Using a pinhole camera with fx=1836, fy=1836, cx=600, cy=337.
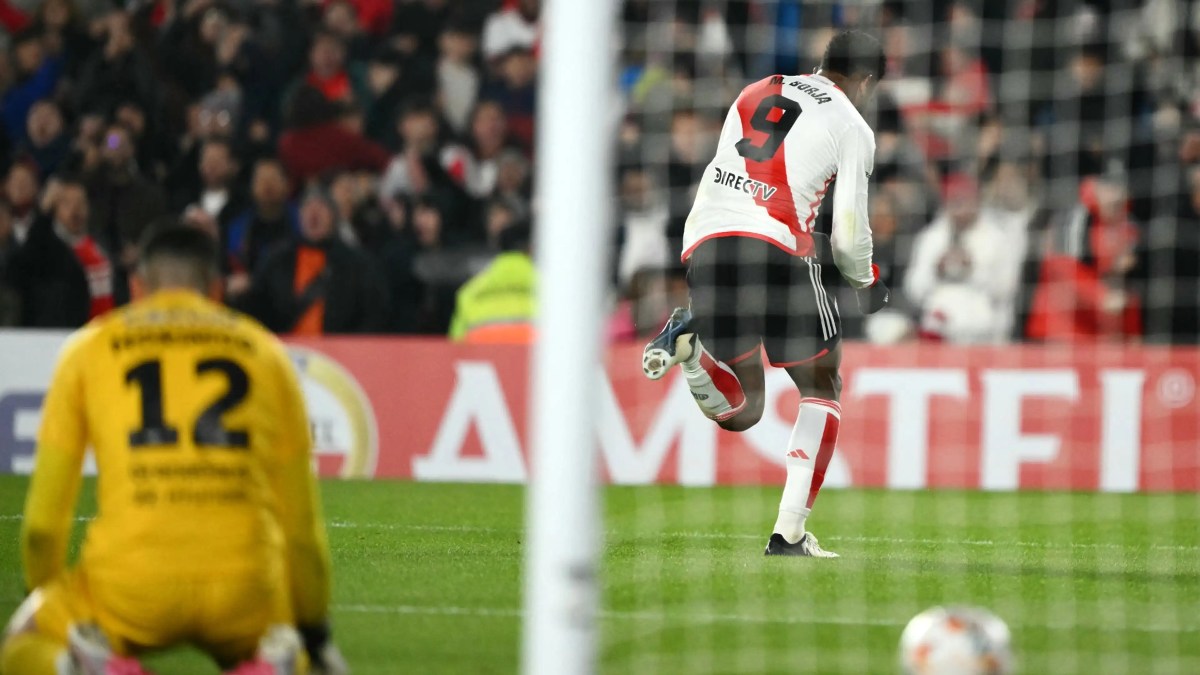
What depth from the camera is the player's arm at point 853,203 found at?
7.27 meters

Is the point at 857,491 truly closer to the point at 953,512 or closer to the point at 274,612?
the point at 953,512

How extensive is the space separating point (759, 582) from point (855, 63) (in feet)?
7.09

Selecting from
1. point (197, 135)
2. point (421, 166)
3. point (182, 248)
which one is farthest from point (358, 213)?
point (182, 248)

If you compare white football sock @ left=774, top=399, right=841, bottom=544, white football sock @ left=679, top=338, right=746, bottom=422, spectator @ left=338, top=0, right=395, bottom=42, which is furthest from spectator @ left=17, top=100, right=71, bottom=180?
white football sock @ left=774, top=399, right=841, bottom=544

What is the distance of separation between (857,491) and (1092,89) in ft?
10.1

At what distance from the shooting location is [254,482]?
4.34 meters

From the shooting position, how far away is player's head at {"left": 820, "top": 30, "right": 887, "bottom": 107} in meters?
7.39

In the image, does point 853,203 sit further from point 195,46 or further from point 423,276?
point 195,46

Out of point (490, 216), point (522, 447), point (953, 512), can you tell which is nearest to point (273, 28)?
point (490, 216)

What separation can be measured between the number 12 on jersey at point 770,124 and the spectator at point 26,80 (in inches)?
321

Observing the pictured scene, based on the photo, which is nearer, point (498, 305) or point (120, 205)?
point (498, 305)

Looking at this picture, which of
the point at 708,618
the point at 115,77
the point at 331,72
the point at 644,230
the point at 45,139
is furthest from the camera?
the point at 331,72

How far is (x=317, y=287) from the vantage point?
12695 millimetres

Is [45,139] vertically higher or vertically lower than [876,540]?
higher
